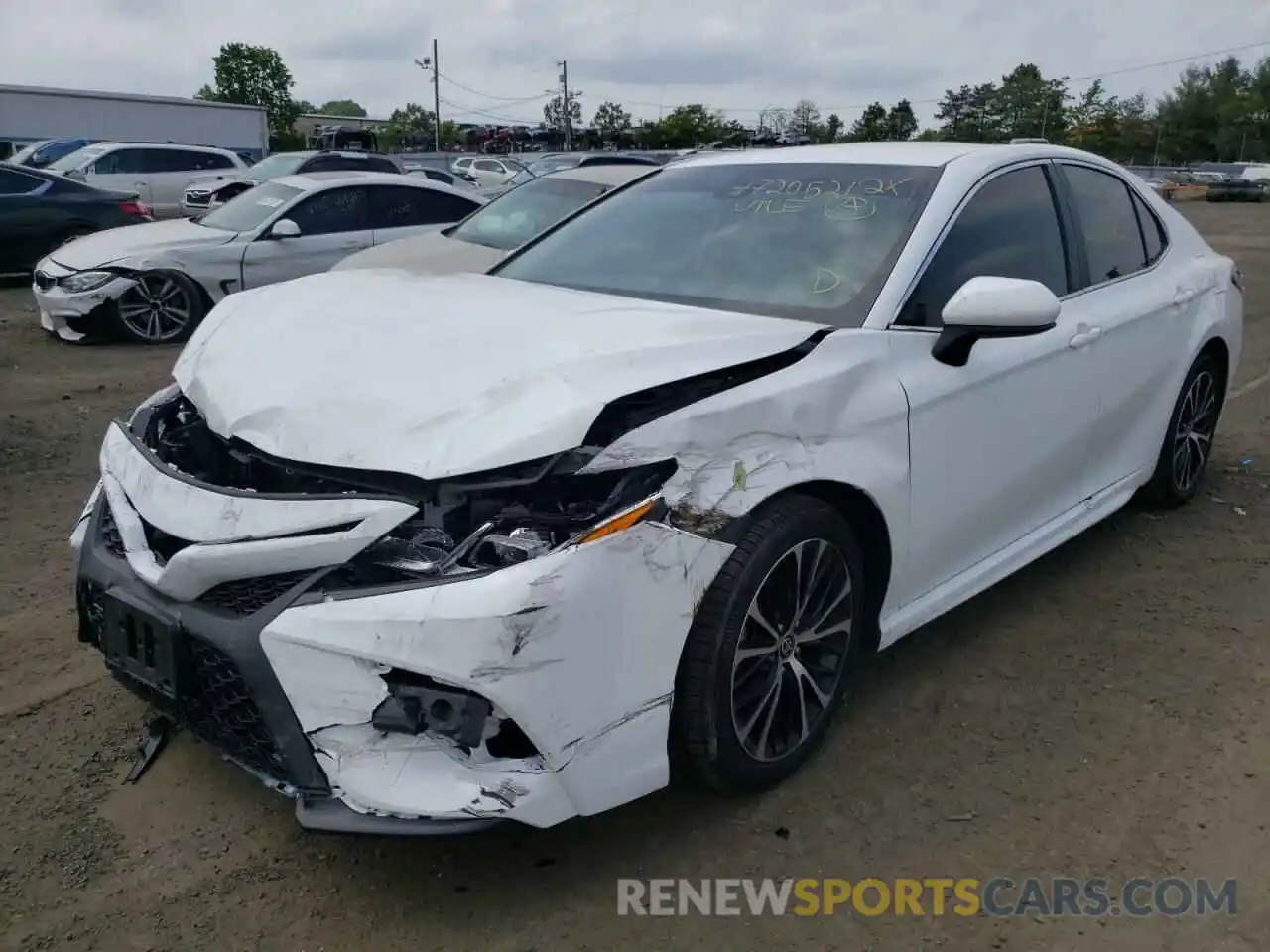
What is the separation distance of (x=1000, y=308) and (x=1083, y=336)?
3.27 feet

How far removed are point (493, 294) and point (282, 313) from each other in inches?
24.6

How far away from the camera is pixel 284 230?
938 cm

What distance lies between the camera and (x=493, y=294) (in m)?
3.37

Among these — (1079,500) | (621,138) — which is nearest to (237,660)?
(1079,500)

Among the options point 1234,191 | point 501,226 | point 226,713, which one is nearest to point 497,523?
point 226,713

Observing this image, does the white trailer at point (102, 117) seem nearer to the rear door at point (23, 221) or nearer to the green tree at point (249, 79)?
the rear door at point (23, 221)

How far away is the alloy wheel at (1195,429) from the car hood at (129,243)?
7570 mm

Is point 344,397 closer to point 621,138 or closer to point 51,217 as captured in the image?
point 51,217

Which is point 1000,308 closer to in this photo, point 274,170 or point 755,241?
point 755,241

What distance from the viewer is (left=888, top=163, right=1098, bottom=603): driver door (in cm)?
316

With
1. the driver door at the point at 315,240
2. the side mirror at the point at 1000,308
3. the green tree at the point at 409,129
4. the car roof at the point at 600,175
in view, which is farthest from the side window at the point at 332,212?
the green tree at the point at 409,129

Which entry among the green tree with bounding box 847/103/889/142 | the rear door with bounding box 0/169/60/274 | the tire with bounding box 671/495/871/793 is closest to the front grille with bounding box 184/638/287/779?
the tire with bounding box 671/495/871/793

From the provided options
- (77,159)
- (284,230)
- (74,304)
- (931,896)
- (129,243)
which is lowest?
(931,896)

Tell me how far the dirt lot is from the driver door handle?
3.35 feet
